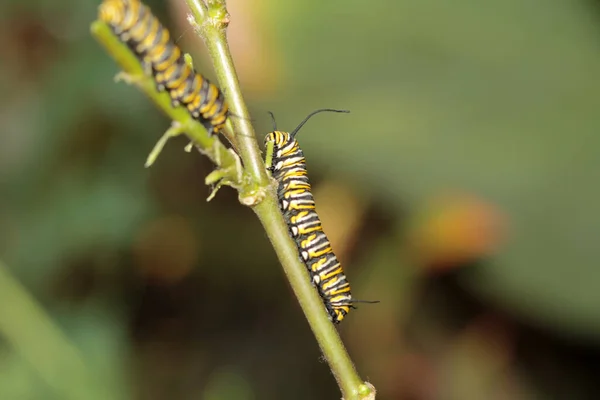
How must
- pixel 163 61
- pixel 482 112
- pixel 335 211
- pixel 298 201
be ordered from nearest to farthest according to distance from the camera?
pixel 163 61
pixel 298 201
pixel 482 112
pixel 335 211

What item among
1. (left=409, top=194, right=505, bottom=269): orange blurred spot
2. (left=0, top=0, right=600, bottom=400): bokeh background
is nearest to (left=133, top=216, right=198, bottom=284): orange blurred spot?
(left=0, top=0, right=600, bottom=400): bokeh background

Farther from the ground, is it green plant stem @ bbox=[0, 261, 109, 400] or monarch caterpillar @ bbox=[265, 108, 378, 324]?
monarch caterpillar @ bbox=[265, 108, 378, 324]

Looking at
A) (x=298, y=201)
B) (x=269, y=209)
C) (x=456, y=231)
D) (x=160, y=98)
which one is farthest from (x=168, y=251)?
(x=160, y=98)

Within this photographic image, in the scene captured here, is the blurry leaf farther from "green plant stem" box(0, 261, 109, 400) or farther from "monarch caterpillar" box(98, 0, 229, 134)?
"green plant stem" box(0, 261, 109, 400)

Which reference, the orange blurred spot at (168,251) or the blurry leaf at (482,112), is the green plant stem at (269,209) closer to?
the blurry leaf at (482,112)

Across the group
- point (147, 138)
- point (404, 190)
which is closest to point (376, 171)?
point (404, 190)

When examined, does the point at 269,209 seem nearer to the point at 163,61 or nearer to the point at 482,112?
the point at 163,61
